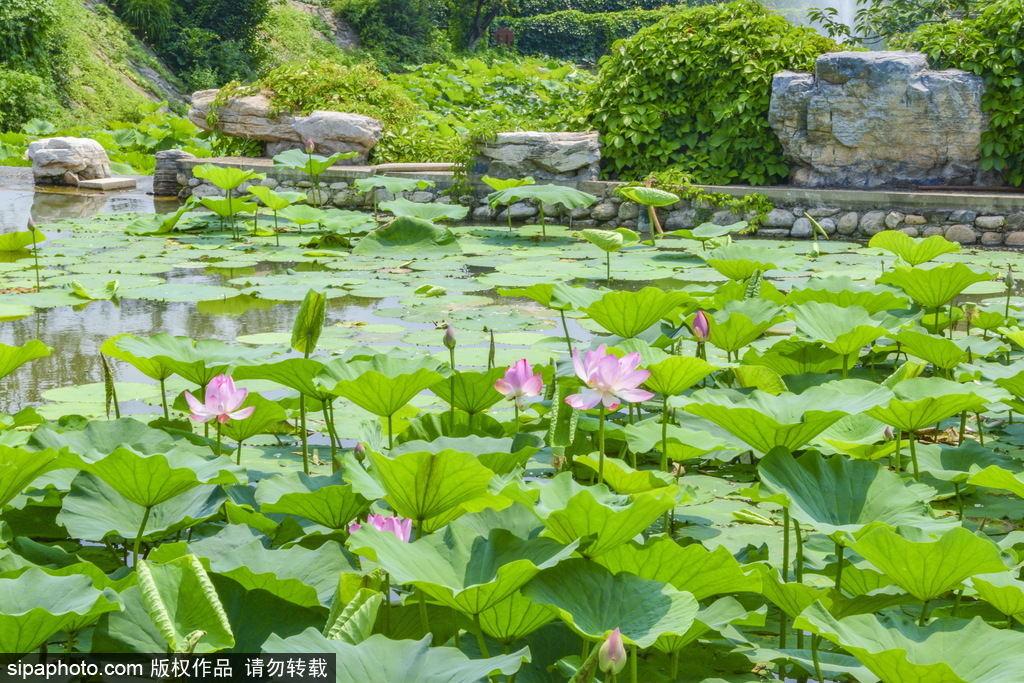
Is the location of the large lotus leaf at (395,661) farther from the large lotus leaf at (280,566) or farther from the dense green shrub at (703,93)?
the dense green shrub at (703,93)

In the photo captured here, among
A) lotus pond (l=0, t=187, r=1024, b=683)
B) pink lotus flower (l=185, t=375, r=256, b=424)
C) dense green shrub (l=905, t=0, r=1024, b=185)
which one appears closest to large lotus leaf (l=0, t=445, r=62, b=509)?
lotus pond (l=0, t=187, r=1024, b=683)

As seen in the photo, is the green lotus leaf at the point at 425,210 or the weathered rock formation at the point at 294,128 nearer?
the green lotus leaf at the point at 425,210

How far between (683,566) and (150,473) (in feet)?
2.59

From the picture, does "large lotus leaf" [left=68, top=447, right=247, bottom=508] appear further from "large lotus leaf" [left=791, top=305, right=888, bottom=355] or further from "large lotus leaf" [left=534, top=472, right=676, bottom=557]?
"large lotus leaf" [left=791, top=305, right=888, bottom=355]

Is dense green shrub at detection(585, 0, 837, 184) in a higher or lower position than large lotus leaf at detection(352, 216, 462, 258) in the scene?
higher

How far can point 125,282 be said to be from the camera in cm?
472

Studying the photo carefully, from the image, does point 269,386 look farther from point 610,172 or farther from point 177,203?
point 177,203

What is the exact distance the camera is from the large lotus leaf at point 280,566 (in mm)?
1186

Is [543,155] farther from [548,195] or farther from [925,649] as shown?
[925,649]

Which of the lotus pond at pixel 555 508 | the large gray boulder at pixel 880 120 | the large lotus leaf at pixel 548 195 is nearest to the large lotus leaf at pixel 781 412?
the lotus pond at pixel 555 508

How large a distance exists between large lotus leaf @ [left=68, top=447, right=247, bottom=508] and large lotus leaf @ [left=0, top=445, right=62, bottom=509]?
47 millimetres

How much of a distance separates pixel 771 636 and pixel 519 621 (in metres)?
0.55

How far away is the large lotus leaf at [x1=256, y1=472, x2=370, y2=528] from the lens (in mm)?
1463

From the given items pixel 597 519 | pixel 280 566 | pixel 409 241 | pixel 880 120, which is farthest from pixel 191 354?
pixel 880 120
